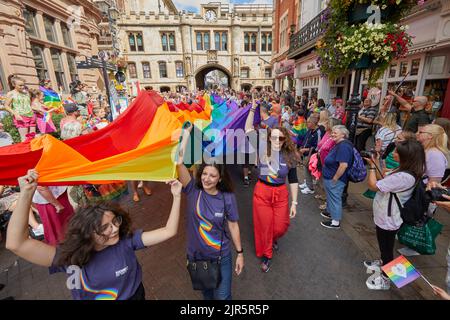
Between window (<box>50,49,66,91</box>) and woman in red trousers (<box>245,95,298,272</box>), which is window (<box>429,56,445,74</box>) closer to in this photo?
woman in red trousers (<box>245,95,298,272</box>)

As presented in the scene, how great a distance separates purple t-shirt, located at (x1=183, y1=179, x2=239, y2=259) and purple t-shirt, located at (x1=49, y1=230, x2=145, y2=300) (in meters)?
0.61

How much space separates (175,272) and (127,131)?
2.15 meters

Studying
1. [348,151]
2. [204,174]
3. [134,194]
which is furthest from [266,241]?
[134,194]

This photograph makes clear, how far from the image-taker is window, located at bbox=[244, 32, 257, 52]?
34500 millimetres

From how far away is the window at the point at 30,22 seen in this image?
11234mm

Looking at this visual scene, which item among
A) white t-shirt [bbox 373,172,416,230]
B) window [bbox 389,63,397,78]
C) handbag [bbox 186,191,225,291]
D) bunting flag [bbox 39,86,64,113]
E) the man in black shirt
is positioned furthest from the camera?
bunting flag [bbox 39,86,64,113]

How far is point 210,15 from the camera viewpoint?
3369 centimetres

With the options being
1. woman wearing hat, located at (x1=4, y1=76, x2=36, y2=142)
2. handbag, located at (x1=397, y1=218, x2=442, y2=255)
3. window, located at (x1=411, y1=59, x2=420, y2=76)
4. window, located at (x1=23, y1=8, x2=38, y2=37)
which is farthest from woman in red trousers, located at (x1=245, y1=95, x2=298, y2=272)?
window, located at (x1=23, y1=8, x2=38, y2=37)

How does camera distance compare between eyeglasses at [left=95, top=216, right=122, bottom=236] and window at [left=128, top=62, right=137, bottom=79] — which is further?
window at [left=128, top=62, right=137, bottom=79]

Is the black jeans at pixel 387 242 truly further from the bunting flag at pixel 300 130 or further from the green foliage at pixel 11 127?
the green foliage at pixel 11 127

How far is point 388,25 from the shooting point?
3396mm

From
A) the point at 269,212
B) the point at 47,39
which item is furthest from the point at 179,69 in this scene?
the point at 269,212

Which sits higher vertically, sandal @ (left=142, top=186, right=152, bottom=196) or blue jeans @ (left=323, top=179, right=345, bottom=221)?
blue jeans @ (left=323, top=179, right=345, bottom=221)

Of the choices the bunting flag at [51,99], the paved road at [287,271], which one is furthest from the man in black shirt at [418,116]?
the bunting flag at [51,99]
